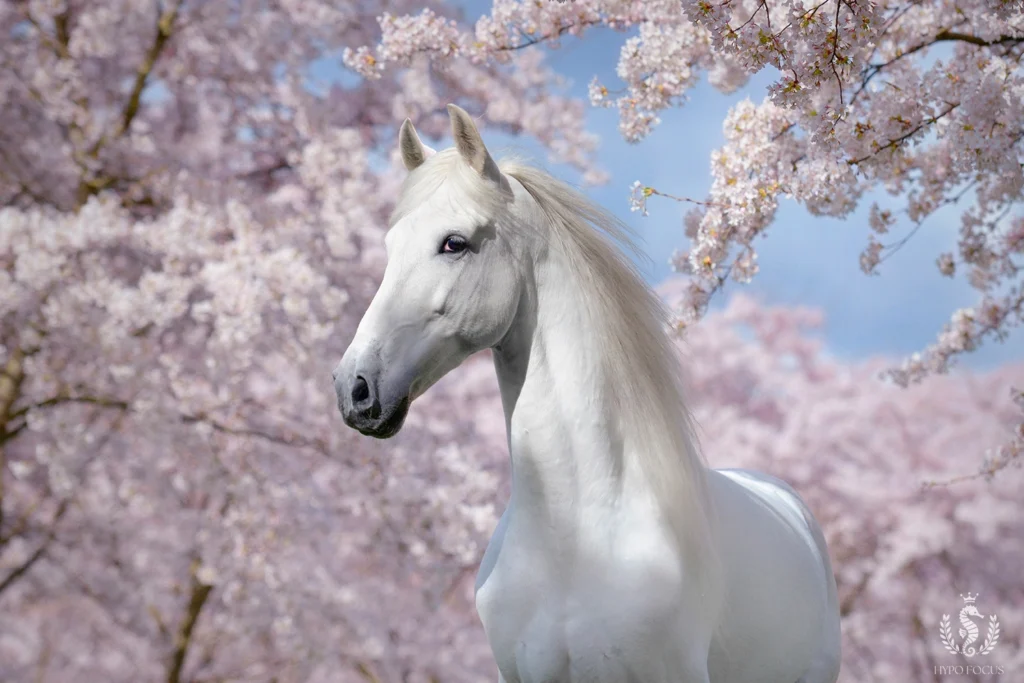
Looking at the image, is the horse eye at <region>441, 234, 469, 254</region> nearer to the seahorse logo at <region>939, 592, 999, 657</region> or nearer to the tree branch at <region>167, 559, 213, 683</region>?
the seahorse logo at <region>939, 592, 999, 657</region>

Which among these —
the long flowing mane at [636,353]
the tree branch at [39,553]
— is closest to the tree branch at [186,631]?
the tree branch at [39,553]

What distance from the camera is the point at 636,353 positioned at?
6.43 ft

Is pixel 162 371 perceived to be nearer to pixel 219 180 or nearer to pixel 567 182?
pixel 219 180

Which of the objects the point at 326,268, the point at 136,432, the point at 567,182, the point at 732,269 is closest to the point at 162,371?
the point at 136,432

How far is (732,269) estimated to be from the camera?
320cm

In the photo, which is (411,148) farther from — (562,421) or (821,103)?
(821,103)

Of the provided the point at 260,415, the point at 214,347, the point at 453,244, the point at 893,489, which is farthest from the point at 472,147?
the point at 893,489

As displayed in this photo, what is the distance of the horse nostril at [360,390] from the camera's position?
1.67 metres

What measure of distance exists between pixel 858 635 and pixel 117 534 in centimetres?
655

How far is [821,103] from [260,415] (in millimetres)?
4686

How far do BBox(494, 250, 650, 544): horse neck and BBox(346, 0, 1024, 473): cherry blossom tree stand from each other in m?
0.78

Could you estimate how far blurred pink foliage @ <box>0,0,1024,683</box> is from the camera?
5.59 metres

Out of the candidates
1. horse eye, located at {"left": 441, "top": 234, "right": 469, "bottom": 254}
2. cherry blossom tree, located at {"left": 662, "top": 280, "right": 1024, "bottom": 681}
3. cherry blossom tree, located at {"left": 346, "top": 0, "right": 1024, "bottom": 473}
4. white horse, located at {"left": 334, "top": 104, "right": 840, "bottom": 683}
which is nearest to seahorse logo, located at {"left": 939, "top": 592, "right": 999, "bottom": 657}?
cherry blossom tree, located at {"left": 346, "top": 0, "right": 1024, "bottom": 473}

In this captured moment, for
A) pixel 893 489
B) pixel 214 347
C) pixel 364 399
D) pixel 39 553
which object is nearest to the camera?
pixel 364 399
